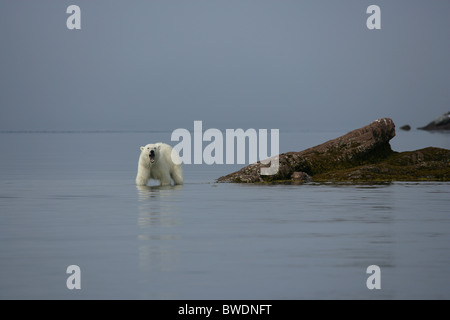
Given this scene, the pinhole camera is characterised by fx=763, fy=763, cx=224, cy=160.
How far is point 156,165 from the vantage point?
30.3 meters

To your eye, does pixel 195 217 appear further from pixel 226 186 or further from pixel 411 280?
pixel 226 186

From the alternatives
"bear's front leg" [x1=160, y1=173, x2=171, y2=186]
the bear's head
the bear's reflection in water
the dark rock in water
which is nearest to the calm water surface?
the bear's reflection in water

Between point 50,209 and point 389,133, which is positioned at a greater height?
point 389,133

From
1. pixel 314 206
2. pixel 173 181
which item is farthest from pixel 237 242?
pixel 173 181

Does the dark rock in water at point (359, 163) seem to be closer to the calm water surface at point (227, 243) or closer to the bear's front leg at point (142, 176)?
the bear's front leg at point (142, 176)

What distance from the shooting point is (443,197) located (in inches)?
941

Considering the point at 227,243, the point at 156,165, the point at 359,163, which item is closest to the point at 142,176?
the point at 156,165

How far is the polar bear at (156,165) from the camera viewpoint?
2997 centimetres

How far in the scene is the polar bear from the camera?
98.3 feet

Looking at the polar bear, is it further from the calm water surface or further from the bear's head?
the calm water surface

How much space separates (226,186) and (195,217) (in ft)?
34.1

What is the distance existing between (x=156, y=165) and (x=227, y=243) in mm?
15428

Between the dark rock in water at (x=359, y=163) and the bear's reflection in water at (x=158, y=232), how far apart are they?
6535 millimetres

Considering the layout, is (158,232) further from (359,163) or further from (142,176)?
(359,163)
